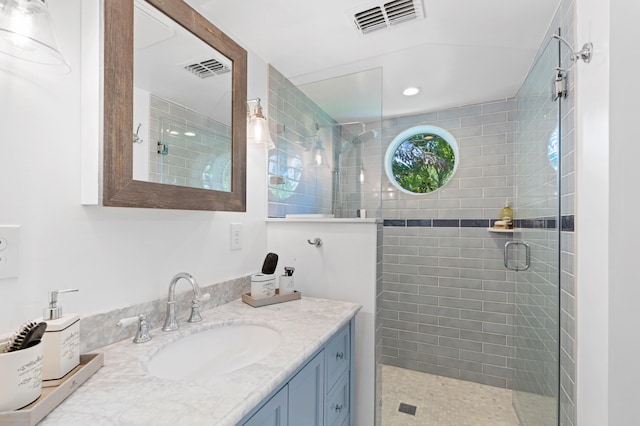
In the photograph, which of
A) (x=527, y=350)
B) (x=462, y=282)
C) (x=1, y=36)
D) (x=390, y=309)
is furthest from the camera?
(x=390, y=309)

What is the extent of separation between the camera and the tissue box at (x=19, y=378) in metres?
0.58

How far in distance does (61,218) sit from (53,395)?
48cm

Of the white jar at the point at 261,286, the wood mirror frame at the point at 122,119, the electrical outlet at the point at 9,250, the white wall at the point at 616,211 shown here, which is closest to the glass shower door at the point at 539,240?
the white wall at the point at 616,211

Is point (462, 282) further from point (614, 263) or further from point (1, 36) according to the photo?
point (1, 36)

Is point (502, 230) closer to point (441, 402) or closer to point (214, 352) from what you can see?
point (441, 402)

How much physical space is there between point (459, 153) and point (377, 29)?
→ 4.75ft

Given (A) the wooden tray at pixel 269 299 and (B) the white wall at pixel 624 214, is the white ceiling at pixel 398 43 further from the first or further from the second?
(A) the wooden tray at pixel 269 299

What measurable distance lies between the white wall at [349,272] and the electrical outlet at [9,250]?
118 cm

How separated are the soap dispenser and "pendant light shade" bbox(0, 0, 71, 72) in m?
0.63

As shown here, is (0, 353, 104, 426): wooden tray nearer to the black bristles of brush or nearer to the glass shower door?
the black bristles of brush

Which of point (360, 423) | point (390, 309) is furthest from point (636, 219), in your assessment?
point (390, 309)

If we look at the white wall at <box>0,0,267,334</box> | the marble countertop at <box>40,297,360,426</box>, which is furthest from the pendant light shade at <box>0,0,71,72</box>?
the marble countertop at <box>40,297,360,426</box>

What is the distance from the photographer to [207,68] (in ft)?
4.34

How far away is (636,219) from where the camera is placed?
2.95 feet
